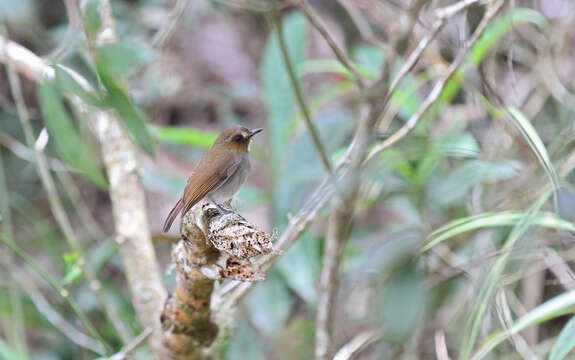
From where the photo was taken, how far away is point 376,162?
1935mm

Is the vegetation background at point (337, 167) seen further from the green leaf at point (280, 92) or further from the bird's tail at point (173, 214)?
the bird's tail at point (173, 214)

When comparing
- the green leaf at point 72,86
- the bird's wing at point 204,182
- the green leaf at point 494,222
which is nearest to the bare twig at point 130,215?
the bird's wing at point 204,182

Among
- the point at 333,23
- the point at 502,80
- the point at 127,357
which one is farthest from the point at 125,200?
the point at 333,23

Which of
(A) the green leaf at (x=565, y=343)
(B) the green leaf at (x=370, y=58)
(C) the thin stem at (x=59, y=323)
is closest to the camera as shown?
(A) the green leaf at (x=565, y=343)

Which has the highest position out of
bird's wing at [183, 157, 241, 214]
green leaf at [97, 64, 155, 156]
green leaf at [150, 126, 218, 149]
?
green leaf at [150, 126, 218, 149]

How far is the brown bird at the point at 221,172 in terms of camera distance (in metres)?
2.27

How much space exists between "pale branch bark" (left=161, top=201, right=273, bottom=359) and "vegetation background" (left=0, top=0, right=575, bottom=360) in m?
0.15

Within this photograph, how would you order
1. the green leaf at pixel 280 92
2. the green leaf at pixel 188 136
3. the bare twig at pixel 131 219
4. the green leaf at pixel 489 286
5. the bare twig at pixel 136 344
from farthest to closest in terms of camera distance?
1. the green leaf at pixel 280 92
2. the green leaf at pixel 188 136
3. the bare twig at pixel 131 219
4. the bare twig at pixel 136 344
5. the green leaf at pixel 489 286

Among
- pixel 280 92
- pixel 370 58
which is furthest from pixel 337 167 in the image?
pixel 370 58

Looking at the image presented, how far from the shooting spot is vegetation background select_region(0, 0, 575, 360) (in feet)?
5.71

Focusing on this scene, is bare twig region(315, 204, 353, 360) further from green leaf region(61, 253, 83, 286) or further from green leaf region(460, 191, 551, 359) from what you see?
green leaf region(61, 253, 83, 286)

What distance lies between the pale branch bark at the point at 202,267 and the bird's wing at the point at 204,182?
1.02 feet

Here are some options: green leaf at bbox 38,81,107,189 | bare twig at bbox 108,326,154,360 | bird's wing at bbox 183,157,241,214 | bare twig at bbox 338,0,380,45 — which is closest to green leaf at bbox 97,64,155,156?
green leaf at bbox 38,81,107,189

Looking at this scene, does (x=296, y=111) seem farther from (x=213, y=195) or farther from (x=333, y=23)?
(x=333, y=23)
